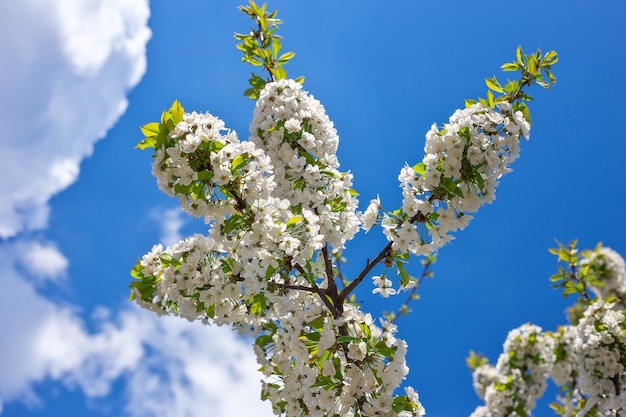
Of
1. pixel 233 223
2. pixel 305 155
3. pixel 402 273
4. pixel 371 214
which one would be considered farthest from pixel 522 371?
pixel 233 223

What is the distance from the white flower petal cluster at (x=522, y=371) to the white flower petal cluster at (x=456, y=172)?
18.2 ft

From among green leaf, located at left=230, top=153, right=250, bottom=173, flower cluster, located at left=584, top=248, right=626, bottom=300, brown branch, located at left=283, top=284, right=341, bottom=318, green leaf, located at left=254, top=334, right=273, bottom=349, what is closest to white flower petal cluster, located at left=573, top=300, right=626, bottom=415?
brown branch, located at left=283, top=284, right=341, bottom=318

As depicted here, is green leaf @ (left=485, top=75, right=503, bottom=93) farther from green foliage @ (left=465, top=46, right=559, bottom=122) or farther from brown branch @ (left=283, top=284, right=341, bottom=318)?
brown branch @ (left=283, top=284, right=341, bottom=318)

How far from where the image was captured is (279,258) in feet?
14.0

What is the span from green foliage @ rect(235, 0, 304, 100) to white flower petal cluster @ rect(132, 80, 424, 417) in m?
0.65

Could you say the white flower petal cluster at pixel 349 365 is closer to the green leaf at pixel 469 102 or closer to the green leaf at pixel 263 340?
the green leaf at pixel 263 340

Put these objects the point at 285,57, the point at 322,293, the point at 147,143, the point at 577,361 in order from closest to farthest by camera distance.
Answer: the point at 147,143 < the point at 322,293 < the point at 285,57 < the point at 577,361

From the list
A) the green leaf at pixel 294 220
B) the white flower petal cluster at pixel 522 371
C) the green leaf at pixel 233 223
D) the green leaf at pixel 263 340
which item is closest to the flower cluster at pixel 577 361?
the white flower petal cluster at pixel 522 371

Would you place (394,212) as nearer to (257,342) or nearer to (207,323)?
(257,342)

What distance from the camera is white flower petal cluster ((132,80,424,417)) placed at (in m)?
4.20

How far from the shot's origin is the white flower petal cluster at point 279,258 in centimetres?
420

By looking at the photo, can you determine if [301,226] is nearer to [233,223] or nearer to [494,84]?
[233,223]

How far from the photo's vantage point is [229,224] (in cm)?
434

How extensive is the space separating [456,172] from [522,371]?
20.4 ft
